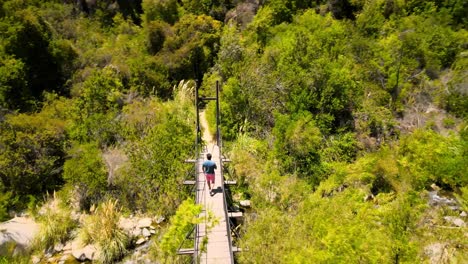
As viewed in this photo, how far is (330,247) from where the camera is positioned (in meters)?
8.81

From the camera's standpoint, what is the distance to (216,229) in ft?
38.6

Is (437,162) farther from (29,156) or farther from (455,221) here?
(29,156)

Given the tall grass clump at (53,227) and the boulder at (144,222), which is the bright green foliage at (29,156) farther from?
the boulder at (144,222)

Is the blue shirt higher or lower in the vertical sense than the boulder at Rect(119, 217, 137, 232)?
higher

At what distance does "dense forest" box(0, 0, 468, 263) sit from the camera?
13.6 metres

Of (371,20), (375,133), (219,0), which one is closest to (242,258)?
(375,133)

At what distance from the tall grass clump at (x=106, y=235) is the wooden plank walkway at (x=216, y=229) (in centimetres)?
404

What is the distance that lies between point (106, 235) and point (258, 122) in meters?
9.42

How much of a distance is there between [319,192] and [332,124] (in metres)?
5.28

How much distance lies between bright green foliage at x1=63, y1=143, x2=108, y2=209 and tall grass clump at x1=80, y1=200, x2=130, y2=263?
147cm

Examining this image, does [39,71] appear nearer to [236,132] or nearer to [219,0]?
[236,132]

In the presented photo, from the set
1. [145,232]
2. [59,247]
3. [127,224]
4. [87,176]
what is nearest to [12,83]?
[87,176]

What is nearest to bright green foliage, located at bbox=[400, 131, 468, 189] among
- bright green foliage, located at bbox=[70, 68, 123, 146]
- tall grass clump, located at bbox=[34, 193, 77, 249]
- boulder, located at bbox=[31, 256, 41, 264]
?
bright green foliage, located at bbox=[70, 68, 123, 146]

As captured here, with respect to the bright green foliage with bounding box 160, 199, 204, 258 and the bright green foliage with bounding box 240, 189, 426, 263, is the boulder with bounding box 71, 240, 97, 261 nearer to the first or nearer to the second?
the bright green foliage with bounding box 160, 199, 204, 258
